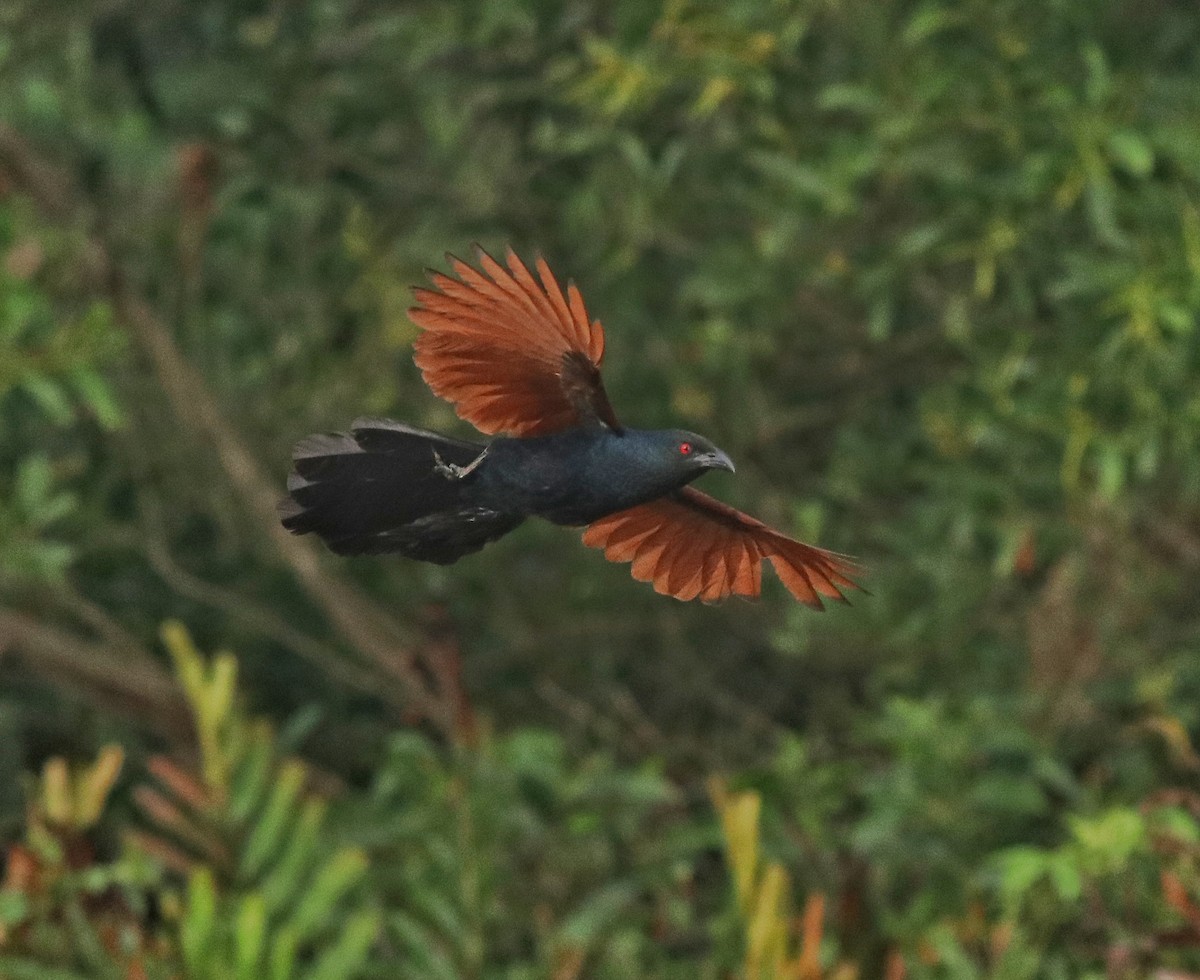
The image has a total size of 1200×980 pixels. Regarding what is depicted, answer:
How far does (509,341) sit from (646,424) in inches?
141

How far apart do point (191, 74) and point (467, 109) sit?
0.65m

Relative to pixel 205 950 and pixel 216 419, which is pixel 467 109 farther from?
pixel 205 950

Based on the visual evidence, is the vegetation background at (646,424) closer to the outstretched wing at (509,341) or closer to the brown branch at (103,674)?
the brown branch at (103,674)

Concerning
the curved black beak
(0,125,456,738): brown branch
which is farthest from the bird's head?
(0,125,456,738): brown branch

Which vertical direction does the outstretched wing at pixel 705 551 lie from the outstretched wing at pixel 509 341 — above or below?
below

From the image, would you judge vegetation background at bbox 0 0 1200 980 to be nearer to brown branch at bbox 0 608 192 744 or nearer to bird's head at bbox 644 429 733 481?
brown branch at bbox 0 608 192 744

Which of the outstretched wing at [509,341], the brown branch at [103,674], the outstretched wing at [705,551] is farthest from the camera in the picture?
the brown branch at [103,674]

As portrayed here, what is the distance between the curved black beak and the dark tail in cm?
13

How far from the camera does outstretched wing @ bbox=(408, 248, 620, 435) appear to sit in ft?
3.69

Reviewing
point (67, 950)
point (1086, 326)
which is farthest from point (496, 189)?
point (67, 950)

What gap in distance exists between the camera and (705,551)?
4.64 feet

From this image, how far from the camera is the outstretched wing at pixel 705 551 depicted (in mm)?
1335

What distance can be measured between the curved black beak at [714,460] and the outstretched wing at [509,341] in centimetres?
6

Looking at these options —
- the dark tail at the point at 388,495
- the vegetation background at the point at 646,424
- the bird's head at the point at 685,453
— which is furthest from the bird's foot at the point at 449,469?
the vegetation background at the point at 646,424
